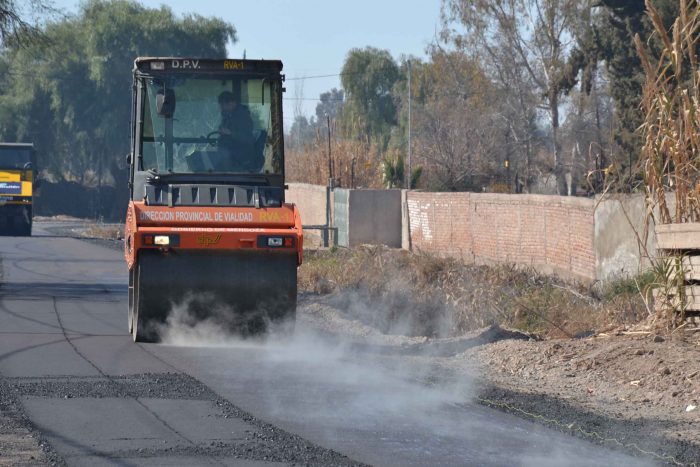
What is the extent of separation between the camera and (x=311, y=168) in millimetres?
44812

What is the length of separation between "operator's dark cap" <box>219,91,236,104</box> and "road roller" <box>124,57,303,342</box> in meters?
0.01

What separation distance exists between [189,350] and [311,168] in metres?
32.7

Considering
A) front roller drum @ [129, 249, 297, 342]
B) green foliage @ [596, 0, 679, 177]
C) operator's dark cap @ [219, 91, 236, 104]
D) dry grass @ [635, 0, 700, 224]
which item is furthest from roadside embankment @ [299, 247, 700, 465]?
green foliage @ [596, 0, 679, 177]

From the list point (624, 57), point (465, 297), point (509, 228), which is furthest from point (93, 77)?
point (465, 297)

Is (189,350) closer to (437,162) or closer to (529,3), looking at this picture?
(437,162)

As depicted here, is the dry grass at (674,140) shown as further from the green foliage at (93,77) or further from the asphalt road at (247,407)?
the green foliage at (93,77)

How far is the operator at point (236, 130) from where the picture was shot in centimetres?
1338

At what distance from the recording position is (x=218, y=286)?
39.8 ft

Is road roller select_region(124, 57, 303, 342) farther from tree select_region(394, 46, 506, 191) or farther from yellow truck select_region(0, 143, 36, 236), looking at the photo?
tree select_region(394, 46, 506, 191)

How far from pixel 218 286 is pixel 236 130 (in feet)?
7.36

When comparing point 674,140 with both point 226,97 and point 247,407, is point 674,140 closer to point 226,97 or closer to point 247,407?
point 226,97

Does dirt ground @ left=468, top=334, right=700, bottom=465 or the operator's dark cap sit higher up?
the operator's dark cap

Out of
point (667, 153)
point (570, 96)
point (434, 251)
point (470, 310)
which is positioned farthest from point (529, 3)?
point (667, 153)

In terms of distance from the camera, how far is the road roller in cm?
1203
